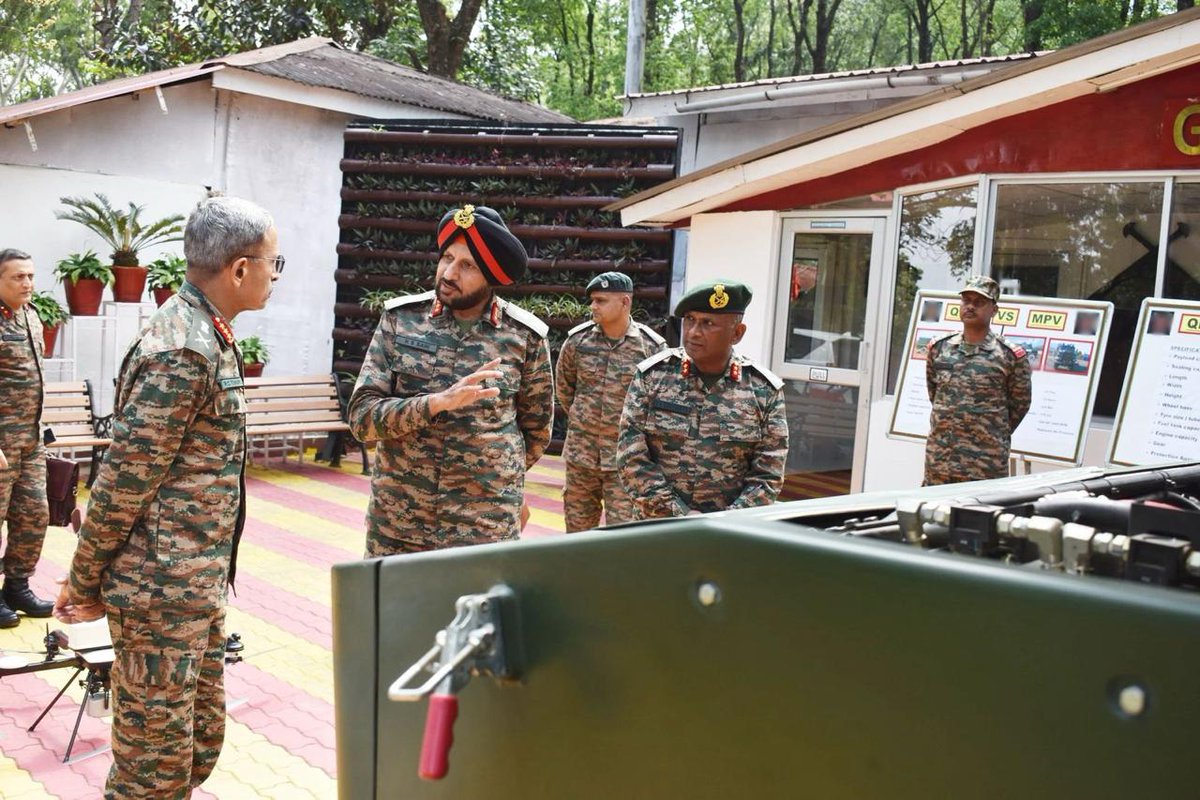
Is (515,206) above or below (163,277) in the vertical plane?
above

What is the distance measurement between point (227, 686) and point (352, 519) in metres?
3.72

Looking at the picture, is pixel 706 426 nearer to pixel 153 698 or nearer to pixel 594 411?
pixel 153 698

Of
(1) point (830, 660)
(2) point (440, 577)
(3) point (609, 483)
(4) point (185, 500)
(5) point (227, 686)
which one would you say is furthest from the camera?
(3) point (609, 483)

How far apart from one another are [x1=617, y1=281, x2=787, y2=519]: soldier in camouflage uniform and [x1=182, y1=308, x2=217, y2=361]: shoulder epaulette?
1675 mm

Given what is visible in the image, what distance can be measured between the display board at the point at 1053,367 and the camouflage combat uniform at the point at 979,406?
420mm

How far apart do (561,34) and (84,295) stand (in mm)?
27484

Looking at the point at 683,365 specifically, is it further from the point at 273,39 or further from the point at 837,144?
the point at 273,39

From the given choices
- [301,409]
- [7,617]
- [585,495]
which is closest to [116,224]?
[301,409]

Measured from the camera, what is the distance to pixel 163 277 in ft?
32.4

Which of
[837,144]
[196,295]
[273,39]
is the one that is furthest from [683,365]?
[273,39]

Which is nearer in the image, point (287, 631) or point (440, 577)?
point (440, 577)

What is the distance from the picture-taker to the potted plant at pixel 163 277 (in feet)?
32.4

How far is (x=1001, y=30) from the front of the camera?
33719mm

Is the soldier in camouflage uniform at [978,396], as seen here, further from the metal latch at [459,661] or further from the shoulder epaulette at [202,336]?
the metal latch at [459,661]
